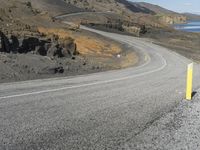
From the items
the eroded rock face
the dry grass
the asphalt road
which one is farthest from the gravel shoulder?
the dry grass

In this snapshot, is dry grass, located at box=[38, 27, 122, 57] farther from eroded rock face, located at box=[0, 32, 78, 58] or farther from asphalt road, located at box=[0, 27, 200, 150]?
asphalt road, located at box=[0, 27, 200, 150]

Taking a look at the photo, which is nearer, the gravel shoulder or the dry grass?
the gravel shoulder

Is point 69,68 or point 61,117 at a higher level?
point 61,117

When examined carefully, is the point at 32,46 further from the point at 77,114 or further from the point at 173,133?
the point at 173,133

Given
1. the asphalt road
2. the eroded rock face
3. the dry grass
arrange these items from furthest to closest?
the dry grass < the eroded rock face < the asphalt road

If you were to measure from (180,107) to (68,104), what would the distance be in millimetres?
3004

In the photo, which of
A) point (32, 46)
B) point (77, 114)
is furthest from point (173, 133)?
point (32, 46)

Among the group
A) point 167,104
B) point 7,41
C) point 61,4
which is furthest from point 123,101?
point 61,4

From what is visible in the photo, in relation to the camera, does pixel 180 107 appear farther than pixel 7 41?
No

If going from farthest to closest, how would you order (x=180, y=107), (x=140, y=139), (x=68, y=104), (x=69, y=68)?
(x=69, y=68) < (x=180, y=107) < (x=68, y=104) < (x=140, y=139)

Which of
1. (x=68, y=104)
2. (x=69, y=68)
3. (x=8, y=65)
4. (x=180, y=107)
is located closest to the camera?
(x=68, y=104)

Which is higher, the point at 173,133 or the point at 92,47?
the point at 173,133

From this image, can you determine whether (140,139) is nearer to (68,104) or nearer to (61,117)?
Result: (61,117)

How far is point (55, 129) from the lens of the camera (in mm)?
7867
